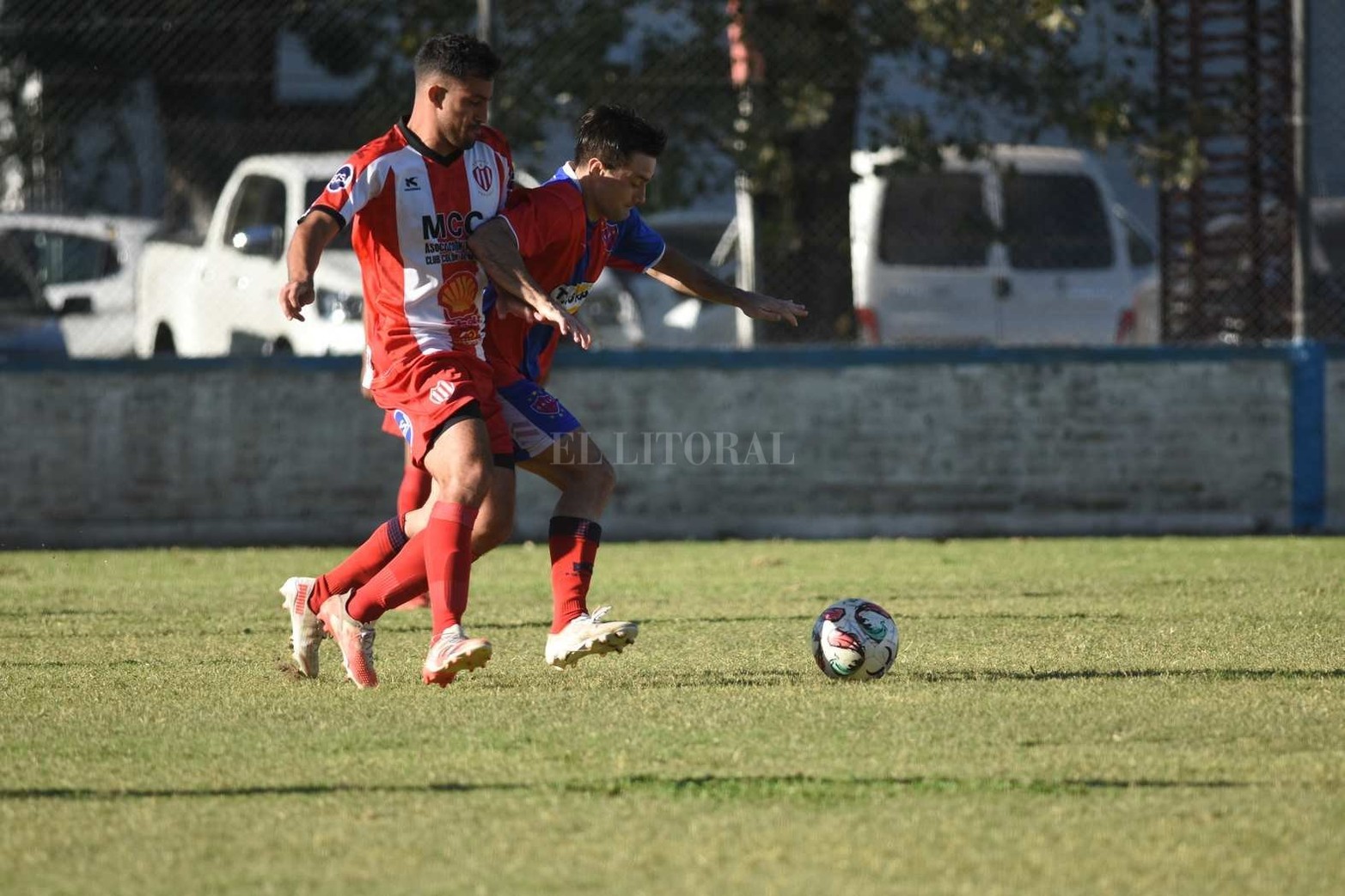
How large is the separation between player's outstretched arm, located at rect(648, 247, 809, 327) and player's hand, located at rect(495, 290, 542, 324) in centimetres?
72

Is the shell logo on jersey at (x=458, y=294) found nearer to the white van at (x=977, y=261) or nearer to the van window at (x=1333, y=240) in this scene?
the white van at (x=977, y=261)

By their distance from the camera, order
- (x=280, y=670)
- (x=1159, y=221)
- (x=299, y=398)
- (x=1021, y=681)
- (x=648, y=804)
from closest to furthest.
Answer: (x=648, y=804) → (x=1021, y=681) → (x=280, y=670) → (x=299, y=398) → (x=1159, y=221)

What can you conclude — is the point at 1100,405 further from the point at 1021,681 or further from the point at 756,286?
the point at 1021,681

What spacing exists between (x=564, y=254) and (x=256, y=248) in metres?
8.30

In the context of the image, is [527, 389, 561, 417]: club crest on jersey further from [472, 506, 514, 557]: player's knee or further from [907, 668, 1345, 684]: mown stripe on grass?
[907, 668, 1345, 684]: mown stripe on grass

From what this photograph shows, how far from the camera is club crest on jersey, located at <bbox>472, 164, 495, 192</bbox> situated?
21.6 ft

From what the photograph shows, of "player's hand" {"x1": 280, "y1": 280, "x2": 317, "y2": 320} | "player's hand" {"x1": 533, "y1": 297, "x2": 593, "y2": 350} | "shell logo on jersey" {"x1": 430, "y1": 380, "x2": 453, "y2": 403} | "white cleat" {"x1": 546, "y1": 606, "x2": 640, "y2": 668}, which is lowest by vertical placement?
"white cleat" {"x1": 546, "y1": 606, "x2": 640, "y2": 668}

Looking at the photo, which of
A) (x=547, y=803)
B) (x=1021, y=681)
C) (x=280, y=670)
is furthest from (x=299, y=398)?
(x=547, y=803)

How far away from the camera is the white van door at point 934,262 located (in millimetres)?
14805

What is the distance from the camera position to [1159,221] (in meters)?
17.4

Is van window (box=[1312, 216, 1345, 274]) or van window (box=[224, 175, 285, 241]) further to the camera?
van window (box=[1312, 216, 1345, 274])

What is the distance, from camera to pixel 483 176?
260 inches

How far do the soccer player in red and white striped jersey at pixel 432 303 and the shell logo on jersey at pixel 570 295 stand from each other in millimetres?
384

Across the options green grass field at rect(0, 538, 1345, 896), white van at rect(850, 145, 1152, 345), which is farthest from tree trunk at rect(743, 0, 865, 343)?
green grass field at rect(0, 538, 1345, 896)
